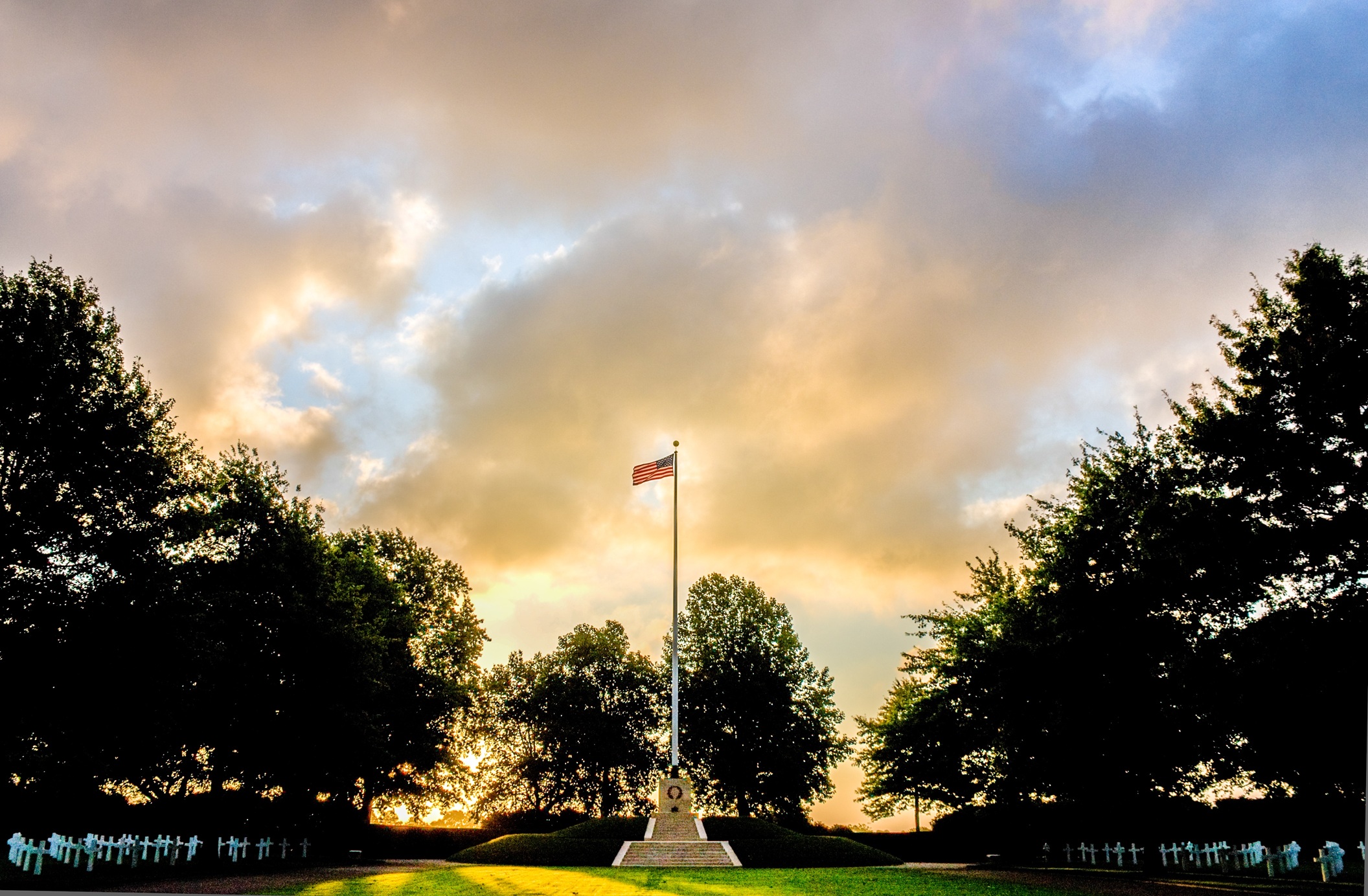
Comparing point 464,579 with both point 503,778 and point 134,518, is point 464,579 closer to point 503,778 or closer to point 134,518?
point 503,778

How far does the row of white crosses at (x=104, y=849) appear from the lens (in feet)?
65.3

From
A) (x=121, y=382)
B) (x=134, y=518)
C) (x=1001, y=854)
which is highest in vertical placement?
(x=121, y=382)

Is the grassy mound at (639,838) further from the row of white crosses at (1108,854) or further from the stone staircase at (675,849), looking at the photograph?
the row of white crosses at (1108,854)

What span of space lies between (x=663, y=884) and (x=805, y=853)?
10.9 metres

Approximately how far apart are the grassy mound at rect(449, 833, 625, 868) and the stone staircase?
67 cm

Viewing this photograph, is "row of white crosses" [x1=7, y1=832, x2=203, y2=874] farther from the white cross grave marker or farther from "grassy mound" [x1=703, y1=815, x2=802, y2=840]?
the white cross grave marker

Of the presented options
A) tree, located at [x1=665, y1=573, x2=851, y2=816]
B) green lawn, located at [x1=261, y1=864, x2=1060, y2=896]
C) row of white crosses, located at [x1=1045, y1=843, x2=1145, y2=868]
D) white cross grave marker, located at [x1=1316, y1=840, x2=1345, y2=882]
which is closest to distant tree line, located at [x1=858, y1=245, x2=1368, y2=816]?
white cross grave marker, located at [x1=1316, y1=840, x2=1345, y2=882]

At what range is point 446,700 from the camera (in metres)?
39.3

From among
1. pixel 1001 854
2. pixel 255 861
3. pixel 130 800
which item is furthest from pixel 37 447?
pixel 1001 854

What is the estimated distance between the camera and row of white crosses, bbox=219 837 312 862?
28.5m

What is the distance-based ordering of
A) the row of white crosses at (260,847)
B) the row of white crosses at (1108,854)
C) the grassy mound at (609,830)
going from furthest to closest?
the row of white crosses at (1108,854) → the grassy mound at (609,830) → the row of white crosses at (260,847)

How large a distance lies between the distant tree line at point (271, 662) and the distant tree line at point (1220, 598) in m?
22.9

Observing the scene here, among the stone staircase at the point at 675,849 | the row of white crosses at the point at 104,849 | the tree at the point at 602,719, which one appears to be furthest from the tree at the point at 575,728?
the row of white crosses at the point at 104,849

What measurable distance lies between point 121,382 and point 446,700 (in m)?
22.2
